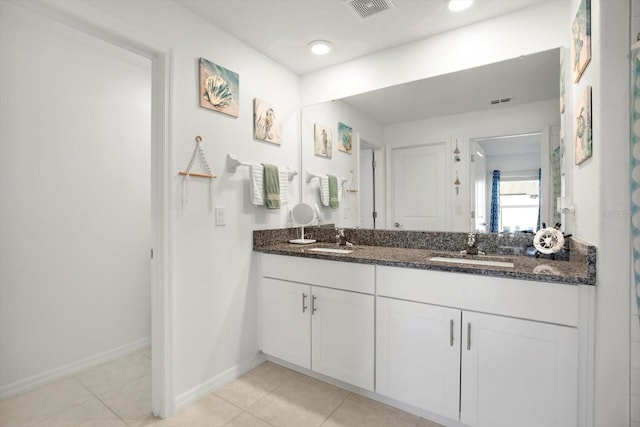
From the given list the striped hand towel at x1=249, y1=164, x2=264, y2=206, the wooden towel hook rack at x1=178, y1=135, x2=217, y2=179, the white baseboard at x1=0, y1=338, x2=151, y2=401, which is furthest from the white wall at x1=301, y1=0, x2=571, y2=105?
the white baseboard at x1=0, y1=338, x2=151, y2=401

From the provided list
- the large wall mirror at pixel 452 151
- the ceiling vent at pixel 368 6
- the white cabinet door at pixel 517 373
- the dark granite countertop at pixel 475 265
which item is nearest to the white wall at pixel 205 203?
the dark granite countertop at pixel 475 265

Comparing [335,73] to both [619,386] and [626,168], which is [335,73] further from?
[619,386]

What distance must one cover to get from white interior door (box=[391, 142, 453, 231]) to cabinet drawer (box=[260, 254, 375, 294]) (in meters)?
0.62

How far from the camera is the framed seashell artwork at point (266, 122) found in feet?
7.55

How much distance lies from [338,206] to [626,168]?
1.73 metres

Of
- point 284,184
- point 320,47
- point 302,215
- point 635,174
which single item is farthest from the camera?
point 302,215

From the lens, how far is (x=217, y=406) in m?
1.82

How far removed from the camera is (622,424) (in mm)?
1163

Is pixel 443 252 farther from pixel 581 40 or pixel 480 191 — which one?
pixel 581 40

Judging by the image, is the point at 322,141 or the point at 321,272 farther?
the point at 322,141

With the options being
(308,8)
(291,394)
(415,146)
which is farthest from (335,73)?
(291,394)

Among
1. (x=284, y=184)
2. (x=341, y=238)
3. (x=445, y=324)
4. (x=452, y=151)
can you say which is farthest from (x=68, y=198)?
(x=452, y=151)

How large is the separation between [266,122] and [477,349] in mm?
1995

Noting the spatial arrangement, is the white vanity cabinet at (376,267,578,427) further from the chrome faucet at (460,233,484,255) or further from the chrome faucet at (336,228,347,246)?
the chrome faucet at (336,228,347,246)
